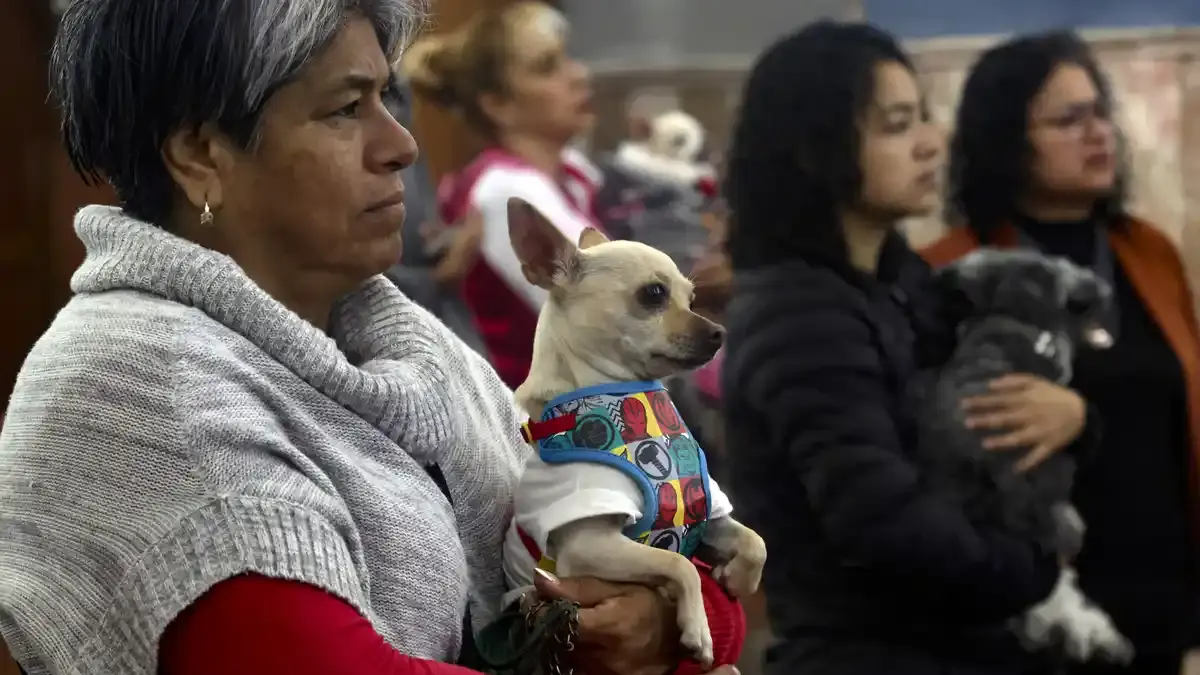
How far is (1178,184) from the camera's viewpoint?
1448mm

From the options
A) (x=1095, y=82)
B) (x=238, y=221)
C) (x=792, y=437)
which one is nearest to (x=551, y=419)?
(x=238, y=221)

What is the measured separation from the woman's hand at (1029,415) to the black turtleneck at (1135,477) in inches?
1.5

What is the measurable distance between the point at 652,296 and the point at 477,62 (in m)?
0.95

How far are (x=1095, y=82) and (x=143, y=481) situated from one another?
1116 mm

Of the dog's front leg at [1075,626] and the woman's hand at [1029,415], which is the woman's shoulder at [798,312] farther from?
the dog's front leg at [1075,626]

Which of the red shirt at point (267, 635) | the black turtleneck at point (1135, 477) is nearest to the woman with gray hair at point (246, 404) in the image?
the red shirt at point (267, 635)

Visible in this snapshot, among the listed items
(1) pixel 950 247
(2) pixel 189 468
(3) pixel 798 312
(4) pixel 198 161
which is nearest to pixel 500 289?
(3) pixel 798 312

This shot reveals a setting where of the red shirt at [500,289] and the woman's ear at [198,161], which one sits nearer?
the woman's ear at [198,161]

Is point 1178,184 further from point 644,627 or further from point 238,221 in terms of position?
point 238,221

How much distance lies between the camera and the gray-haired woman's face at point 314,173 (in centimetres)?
86

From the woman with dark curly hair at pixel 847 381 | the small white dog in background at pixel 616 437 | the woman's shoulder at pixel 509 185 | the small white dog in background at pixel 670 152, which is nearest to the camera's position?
the small white dog in background at pixel 616 437

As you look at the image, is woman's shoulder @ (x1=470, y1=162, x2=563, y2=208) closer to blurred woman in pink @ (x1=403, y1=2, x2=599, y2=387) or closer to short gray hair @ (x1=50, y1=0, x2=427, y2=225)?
blurred woman in pink @ (x1=403, y1=2, x2=599, y2=387)

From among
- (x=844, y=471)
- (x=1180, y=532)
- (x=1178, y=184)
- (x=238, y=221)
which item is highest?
(x=238, y=221)

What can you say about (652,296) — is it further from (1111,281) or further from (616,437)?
(1111,281)
